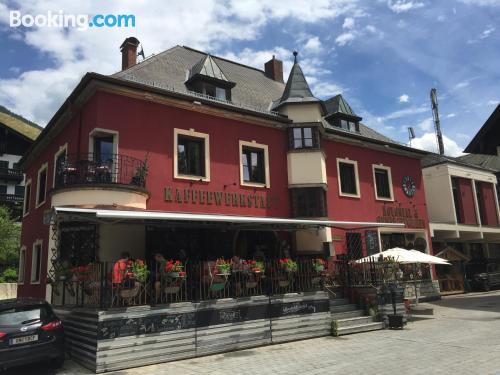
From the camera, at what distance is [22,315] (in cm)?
864

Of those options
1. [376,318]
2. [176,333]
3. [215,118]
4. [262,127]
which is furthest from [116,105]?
[376,318]

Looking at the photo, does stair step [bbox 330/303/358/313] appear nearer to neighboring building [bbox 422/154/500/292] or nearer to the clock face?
the clock face

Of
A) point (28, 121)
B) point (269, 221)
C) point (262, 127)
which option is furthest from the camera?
point (28, 121)

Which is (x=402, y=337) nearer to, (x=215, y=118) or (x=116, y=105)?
(x=215, y=118)

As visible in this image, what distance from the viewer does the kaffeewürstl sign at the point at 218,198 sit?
14586 mm

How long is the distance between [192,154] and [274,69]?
430 inches

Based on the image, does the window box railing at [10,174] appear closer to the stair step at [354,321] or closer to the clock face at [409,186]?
the clock face at [409,186]

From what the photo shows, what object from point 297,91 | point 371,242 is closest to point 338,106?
point 297,91

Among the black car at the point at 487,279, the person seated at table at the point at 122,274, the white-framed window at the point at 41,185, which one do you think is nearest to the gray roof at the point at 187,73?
the white-framed window at the point at 41,185

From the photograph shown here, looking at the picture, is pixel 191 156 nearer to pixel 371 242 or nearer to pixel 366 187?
pixel 366 187

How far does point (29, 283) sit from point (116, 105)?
359 inches

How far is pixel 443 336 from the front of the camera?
1170 centimetres

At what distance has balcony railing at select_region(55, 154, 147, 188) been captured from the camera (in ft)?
42.3

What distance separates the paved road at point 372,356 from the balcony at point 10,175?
128ft
